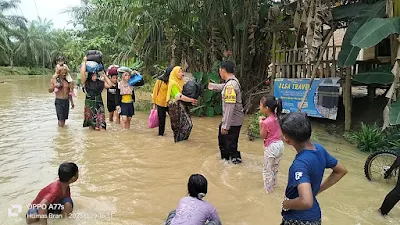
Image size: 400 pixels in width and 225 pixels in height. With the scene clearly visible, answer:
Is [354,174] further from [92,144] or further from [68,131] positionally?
[68,131]

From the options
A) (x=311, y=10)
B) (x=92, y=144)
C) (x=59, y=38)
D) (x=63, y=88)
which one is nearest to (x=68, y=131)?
(x=63, y=88)

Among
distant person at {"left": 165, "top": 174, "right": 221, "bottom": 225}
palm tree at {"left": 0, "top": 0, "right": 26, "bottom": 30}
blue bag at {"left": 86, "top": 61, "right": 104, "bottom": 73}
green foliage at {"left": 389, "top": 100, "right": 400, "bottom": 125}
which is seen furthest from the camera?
palm tree at {"left": 0, "top": 0, "right": 26, "bottom": 30}

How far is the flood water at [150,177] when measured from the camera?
3.97m

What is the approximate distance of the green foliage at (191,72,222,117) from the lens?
10.8m

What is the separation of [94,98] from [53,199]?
460 centimetres

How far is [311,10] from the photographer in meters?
7.31

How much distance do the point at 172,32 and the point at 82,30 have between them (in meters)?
16.2

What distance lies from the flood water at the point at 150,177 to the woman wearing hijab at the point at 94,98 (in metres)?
0.27

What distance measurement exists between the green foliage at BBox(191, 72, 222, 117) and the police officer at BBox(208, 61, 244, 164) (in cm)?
509

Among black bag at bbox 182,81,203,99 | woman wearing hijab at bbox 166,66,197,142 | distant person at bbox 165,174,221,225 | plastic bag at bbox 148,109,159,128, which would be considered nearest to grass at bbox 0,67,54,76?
plastic bag at bbox 148,109,159,128

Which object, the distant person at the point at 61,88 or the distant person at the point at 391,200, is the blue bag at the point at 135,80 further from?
the distant person at the point at 391,200

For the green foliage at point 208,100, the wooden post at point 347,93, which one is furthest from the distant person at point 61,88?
the wooden post at point 347,93

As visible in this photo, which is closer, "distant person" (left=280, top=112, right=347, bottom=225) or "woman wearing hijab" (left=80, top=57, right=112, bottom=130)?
"distant person" (left=280, top=112, right=347, bottom=225)

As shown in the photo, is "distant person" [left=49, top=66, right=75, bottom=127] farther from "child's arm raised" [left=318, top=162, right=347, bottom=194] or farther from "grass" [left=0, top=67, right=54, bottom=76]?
"grass" [left=0, top=67, right=54, bottom=76]
